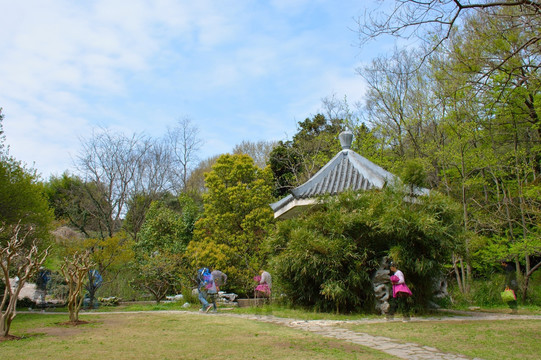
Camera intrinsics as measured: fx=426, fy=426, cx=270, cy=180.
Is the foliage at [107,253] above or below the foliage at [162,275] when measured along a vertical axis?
above

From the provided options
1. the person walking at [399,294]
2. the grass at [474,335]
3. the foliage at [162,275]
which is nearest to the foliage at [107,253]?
the foliage at [162,275]

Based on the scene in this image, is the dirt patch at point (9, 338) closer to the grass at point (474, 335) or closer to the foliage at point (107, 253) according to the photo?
the grass at point (474, 335)

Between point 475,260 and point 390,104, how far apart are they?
28.2 ft

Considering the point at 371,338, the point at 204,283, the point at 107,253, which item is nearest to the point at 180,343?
the point at 371,338

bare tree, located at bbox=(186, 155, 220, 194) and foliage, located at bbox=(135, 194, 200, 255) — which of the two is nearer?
foliage, located at bbox=(135, 194, 200, 255)

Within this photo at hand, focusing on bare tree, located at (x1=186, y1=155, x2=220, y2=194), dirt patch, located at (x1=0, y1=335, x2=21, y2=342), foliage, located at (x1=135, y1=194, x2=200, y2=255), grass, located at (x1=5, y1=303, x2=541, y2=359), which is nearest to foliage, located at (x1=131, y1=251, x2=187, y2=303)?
foliage, located at (x1=135, y1=194, x2=200, y2=255)

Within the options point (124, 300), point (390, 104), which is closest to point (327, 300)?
point (124, 300)

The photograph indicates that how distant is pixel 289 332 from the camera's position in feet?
22.0

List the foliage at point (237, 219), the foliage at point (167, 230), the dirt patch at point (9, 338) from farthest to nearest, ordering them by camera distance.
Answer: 1. the foliage at point (167, 230)
2. the foliage at point (237, 219)
3. the dirt patch at point (9, 338)

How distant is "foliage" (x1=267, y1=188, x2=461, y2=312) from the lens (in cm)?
878

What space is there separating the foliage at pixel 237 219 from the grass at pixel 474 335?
8.75 meters

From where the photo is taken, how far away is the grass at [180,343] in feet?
16.3

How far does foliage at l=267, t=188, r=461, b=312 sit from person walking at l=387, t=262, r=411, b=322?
0.32 meters

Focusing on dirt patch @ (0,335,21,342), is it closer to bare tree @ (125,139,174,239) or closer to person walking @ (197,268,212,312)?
person walking @ (197,268,212,312)
